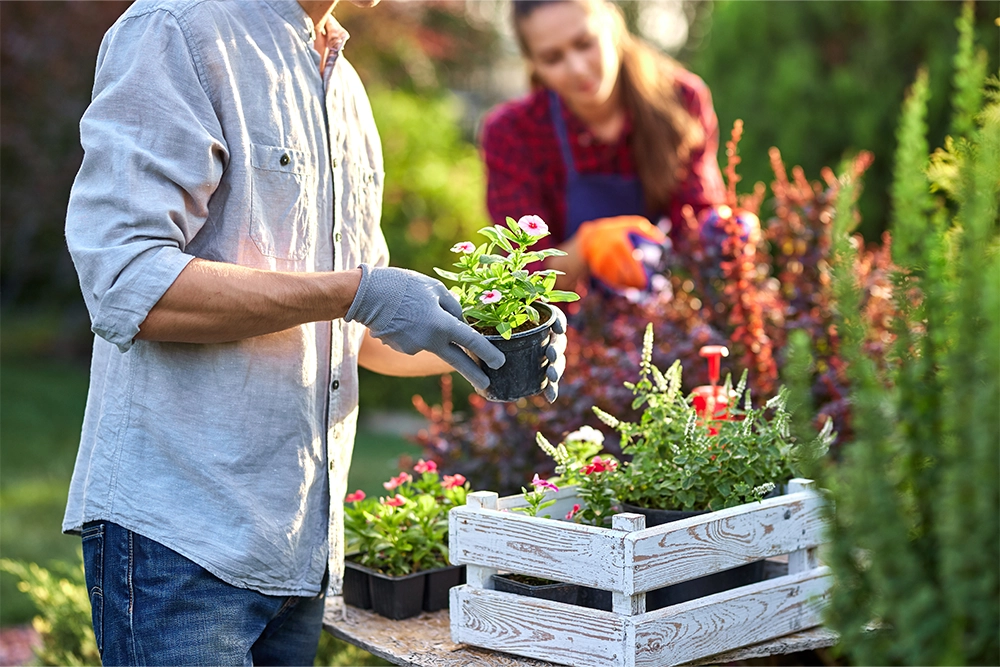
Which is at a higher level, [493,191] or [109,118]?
[493,191]

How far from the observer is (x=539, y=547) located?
178 centimetres

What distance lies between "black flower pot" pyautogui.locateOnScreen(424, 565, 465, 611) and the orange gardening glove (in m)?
1.28

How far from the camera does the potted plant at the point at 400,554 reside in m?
2.11

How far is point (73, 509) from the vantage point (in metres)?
1.78

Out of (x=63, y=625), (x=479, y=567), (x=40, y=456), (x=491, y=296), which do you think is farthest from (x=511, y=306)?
(x=40, y=456)

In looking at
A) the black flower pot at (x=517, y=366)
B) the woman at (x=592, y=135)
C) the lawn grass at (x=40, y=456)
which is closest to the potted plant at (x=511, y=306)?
the black flower pot at (x=517, y=366)

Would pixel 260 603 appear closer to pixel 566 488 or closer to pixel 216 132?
pixel 566 488

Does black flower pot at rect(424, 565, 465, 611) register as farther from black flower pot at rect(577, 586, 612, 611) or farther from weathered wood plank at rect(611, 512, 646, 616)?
weathered wood plank at rect(611, 512, 646, 616)

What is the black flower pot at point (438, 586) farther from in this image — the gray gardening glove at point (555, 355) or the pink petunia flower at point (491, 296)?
the pink petunia flower at point (491, 296)

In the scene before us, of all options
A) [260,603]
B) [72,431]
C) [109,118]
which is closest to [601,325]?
[260,603]

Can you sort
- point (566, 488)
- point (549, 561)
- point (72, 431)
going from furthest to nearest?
point (72, 431) → point (566, 488) → point (549, 561)

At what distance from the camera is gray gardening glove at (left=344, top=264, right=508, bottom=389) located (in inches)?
66.6

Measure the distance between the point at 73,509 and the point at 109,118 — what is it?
2.16 feet

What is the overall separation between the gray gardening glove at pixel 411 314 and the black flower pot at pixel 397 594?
1.87 ft
